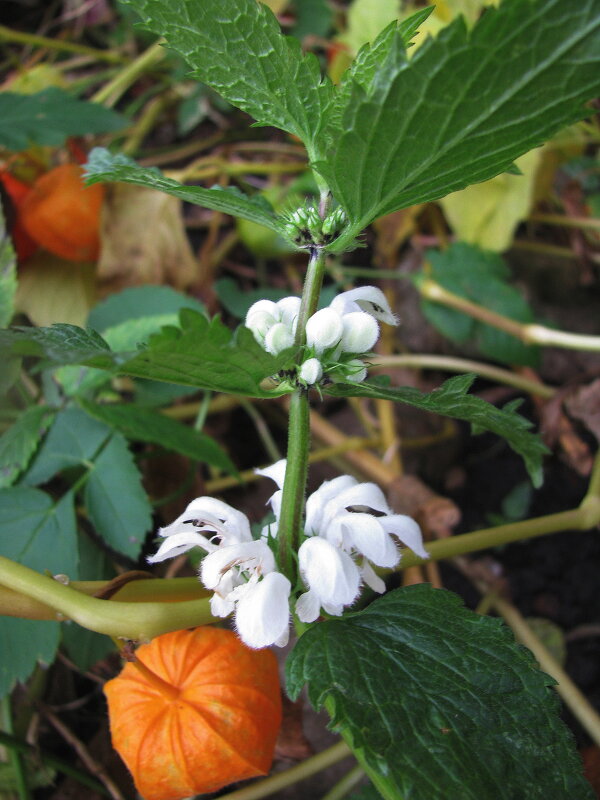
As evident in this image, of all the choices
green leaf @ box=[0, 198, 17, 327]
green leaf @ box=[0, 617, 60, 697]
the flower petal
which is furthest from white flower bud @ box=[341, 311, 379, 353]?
green leaf @ box=[0, 198, 17, 327]

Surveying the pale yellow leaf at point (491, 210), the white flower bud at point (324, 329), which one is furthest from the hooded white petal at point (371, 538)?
the pale yellow leaf at point (491, 210)

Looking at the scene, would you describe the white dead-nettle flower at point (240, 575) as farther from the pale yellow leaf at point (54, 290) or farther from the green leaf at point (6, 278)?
the pale yellow leaf at point (54, 290)

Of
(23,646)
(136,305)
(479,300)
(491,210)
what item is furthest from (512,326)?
(23,646)

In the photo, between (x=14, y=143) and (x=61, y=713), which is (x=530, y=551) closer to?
(x=61, y=713)

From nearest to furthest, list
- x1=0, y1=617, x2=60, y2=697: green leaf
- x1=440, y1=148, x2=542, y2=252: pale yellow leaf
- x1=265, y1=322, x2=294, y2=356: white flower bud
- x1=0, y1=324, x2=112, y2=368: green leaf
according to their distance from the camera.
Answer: x1=0, y1=324, x2=112, y2=368: green leaf → x1=265, y1=322, x2=294, y2=356: white flower bud → x1=0, y1=617, x2=60, y2=697: green leaf → x1=440, y1=148, x2=542, y2=252: pale yellow leaf

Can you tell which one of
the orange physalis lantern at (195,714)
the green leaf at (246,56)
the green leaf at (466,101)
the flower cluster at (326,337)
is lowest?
the orange physalis lantern at (195,714)

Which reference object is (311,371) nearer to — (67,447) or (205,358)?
(205,358)

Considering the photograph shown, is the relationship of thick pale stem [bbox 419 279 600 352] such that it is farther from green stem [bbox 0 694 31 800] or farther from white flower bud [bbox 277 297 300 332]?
green stem [bbox 0 694 31 800]
